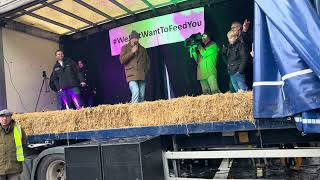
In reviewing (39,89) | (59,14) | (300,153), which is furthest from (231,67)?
(39,89)

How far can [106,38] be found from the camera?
31.4 feet

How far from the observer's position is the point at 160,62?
29.6 feet

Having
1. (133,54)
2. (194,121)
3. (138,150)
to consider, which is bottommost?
(138,150)

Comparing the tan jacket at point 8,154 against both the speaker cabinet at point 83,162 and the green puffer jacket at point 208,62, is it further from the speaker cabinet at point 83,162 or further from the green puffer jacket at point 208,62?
the green puffer jacket at point 208,62

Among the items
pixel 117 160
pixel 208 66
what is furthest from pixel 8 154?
pixel 208 66

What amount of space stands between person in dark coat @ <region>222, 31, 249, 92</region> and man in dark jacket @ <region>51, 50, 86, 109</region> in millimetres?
3525

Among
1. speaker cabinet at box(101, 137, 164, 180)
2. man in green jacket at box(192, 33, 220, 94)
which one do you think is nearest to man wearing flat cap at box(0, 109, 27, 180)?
speaker cabinet at box(101, 137, 164, 180)

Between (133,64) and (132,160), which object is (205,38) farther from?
(132,160)

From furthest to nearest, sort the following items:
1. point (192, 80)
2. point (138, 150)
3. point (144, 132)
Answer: point (192, 80), point (144, 132), point (138, 150)

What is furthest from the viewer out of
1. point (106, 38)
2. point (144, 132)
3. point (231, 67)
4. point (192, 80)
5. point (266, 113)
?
point (106, 38)

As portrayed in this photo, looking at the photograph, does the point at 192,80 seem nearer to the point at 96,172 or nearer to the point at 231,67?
the point at 231,67

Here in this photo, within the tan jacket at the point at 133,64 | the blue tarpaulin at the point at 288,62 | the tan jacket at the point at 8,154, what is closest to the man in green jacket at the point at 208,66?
the tan jacket at the point at 133,64

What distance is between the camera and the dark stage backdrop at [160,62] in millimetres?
8172

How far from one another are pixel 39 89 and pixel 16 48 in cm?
119
